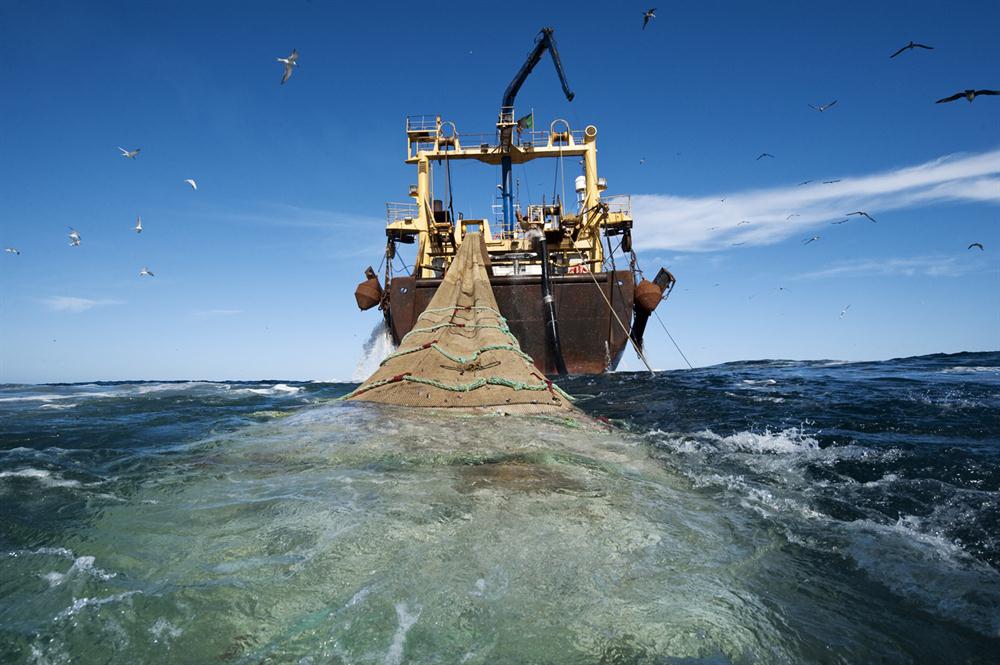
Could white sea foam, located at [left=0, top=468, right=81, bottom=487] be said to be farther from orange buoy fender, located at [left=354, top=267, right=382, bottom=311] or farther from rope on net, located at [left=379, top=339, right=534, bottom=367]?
orange buoy fender, located at [left=354, top=267, right=382, bottom=311]

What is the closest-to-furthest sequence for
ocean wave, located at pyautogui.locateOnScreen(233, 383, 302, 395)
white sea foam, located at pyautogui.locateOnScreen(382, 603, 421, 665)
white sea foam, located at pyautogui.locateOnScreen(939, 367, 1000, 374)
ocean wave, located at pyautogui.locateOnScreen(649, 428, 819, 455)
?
1. white sea foam, located at pyautogui.locateOnScreen(382, 603, 421, 665)
2. ocean wave, located at pyautogui.locateOnScreen(649, 428, 819, 455)
3. white sea foam, located at pyautogui.locateOnScreen(939, 367, 1000, 374)
4. ocean wave, located at pyautogui.locateOnScreen(233, 383, 302, 395)

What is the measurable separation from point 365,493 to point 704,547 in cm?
171

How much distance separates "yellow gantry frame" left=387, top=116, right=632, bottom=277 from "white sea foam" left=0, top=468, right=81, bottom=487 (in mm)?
10797

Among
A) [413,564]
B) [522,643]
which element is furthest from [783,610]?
[413,564]

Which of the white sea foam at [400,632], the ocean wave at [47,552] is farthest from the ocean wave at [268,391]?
the white sea foam at [400,632]

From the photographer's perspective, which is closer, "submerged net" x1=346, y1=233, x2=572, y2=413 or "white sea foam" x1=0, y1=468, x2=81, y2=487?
"white sea foam" x1=0, y1=468, x2=81, y2=487

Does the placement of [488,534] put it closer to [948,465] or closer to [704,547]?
[704,547]

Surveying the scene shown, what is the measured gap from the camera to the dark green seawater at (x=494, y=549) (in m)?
1.62

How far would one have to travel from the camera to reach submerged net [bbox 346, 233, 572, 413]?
17.3ft

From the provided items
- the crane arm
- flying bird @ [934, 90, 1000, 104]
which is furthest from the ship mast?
flying bird @ [934, 90, 1000, 104]

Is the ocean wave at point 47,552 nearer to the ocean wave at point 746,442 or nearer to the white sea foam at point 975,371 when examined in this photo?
the ocean wave at point 746,442

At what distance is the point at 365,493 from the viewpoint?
282cm

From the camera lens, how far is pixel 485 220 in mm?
16062

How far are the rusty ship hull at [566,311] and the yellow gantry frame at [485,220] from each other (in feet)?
6.97
